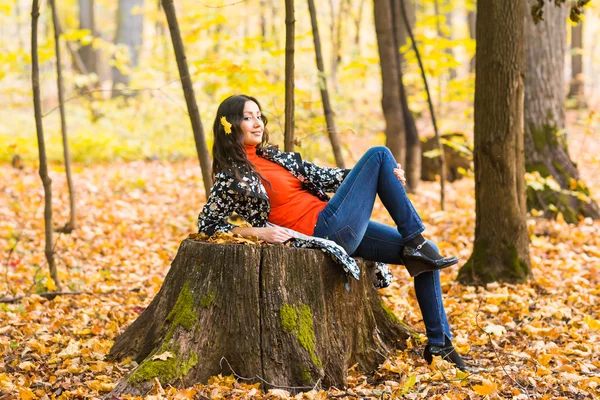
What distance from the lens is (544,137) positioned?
7.60 m

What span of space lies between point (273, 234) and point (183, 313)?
66cm

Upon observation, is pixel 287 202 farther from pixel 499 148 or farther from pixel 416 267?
pixel 499 148

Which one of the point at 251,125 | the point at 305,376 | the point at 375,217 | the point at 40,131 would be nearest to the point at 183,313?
the point at 305,376

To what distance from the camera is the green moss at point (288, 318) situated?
11.1ft

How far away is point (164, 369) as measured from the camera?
3.31m

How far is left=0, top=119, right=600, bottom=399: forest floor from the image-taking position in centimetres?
346

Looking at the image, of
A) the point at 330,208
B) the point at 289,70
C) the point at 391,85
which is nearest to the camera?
the point at 330,208

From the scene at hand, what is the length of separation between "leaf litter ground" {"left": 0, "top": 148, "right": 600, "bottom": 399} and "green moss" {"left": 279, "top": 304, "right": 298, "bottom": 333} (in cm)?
33

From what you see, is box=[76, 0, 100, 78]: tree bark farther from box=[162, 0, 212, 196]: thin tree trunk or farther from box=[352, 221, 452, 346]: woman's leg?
box=[352, 221, 452, 346]: woman's leg

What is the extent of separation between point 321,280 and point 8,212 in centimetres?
620

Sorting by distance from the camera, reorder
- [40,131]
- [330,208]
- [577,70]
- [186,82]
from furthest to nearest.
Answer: [577,70] → [186,82] → [40,131] → [330,208]

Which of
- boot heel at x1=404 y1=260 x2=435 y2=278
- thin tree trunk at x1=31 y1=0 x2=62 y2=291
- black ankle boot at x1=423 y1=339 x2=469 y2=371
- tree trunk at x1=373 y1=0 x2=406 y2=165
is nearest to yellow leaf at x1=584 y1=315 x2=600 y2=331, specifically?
black ankle boot at x1=423 y1=339 x2=469 y2=371

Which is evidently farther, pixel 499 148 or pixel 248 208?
pixel 499 148

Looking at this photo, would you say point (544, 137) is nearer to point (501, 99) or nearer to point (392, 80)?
point (392, 80)
